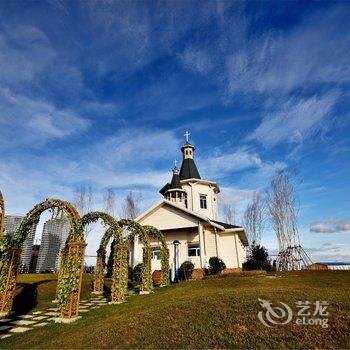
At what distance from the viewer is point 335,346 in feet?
17.4

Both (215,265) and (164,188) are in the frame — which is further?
(164,188)

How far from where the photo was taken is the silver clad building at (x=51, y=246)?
99.6 feet

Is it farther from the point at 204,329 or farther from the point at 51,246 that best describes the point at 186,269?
the point at 51,246

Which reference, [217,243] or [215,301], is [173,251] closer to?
[217,243]

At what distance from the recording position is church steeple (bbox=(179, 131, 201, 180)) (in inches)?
1210

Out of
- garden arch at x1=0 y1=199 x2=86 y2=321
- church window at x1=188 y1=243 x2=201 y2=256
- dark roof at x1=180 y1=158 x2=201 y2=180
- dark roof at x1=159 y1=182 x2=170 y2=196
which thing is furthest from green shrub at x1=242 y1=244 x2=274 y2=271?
garden arch at x1=0 y1=199 x2=86 y2=321

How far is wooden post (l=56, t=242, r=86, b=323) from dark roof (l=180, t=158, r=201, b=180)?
21.2 m

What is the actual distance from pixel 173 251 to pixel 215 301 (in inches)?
628

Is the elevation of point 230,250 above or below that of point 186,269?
above

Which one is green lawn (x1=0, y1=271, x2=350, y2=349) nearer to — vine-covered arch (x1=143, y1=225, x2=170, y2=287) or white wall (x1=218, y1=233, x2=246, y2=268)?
vine-covered arch (x1=143, y1=225, x2=170, y2=287)

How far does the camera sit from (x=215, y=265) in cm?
2134

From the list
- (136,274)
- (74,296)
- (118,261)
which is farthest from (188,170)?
(74,296)

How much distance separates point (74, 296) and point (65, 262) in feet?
4.13

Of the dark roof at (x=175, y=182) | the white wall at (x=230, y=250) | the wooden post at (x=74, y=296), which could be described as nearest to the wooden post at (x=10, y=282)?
the wooden post at (x=74, y=296)
